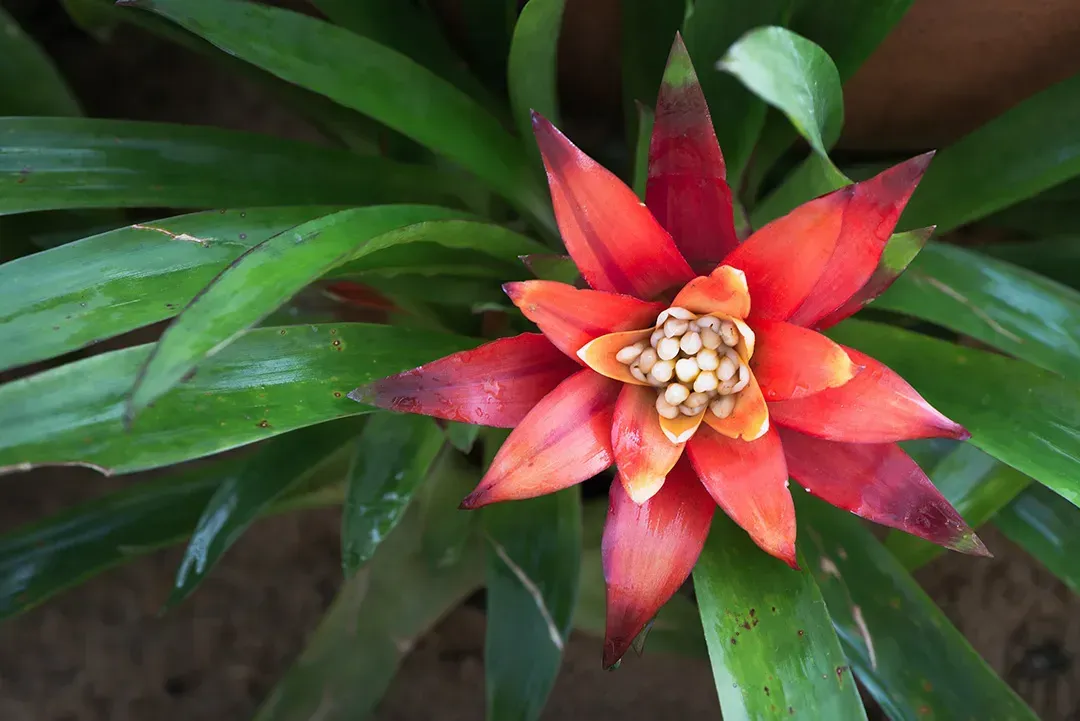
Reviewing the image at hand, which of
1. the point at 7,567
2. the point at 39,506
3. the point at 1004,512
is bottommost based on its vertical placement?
the point at 39,506

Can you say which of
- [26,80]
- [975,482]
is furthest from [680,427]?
[26,80]

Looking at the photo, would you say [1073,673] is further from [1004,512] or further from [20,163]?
[20,163]

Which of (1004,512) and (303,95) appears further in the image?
(303,95)

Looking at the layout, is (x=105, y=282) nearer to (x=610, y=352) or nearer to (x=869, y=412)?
(x=610, y=352)

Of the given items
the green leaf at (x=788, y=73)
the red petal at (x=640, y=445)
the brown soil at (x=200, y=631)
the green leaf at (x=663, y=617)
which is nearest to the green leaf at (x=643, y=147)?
the green leaf at (x=788, y=73)

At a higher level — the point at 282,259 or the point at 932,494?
the point at 282,259

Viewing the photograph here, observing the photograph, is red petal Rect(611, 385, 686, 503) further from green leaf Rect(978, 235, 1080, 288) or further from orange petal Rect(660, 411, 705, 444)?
green leaf Rect(978, 235, 1080, 288)

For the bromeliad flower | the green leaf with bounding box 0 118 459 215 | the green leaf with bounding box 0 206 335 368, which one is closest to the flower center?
the bromeliad flower

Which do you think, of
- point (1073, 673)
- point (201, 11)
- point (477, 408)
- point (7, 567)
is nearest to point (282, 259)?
point (477, 408)

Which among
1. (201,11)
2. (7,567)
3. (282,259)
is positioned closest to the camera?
(282,259)
